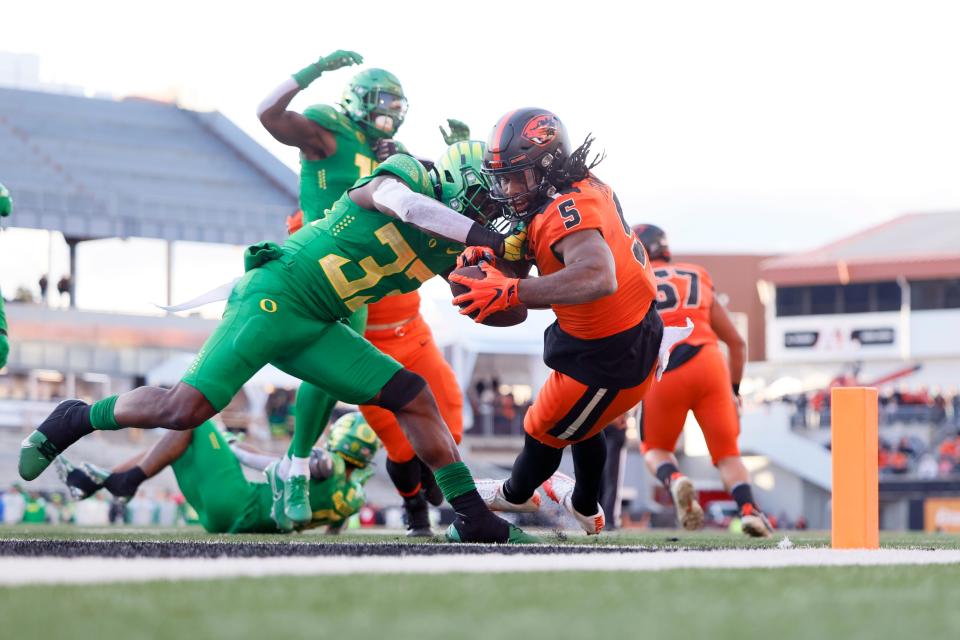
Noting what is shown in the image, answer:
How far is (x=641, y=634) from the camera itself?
253 centimetres

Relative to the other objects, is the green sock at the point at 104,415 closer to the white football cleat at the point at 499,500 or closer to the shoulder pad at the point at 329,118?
the white football cleat at the point at 499,500

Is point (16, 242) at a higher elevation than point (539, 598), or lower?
higher

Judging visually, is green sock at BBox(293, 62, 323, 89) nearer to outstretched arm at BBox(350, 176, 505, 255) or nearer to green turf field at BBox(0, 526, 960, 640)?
outstretched arm at BBox(350, 176, 505, 255)

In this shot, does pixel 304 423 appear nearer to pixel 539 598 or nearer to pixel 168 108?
pixel 539 598

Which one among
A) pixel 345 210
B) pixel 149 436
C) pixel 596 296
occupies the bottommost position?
pixel 149 436

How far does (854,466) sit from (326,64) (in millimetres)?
3325

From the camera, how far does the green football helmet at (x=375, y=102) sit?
23.8ft

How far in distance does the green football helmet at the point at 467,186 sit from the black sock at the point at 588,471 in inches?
44.3

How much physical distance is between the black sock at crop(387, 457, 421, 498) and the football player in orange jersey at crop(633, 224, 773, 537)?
170 cm

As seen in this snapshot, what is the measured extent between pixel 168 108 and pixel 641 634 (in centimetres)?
4201

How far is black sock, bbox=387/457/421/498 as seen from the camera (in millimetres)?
7789

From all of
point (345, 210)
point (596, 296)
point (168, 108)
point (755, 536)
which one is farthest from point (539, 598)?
point (168, 108)

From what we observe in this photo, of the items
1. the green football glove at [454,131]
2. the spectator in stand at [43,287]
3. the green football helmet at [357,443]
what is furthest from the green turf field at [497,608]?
the spectator in stand at [43,287]

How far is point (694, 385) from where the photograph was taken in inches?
337
